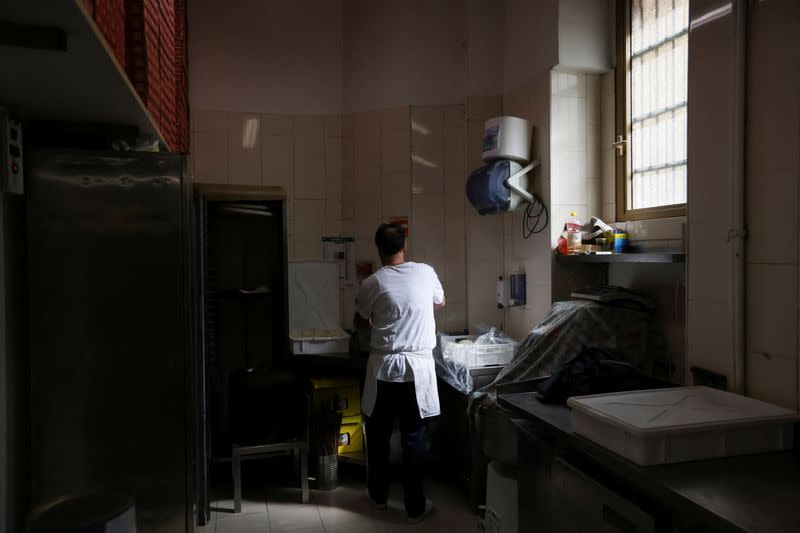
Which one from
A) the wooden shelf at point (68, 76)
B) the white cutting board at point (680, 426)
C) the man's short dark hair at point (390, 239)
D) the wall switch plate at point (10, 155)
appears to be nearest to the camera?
the wooden shelf at point (68, 76)

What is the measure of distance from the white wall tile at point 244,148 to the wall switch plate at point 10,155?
2.50 metres

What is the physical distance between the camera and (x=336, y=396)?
11.8 ft

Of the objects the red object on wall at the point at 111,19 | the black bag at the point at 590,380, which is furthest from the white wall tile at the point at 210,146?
the black bag at the point at 590,380

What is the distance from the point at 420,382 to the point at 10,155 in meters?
2.15

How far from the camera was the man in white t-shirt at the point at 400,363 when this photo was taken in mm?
3055

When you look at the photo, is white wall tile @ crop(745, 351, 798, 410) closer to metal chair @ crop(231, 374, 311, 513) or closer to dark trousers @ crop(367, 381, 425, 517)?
dark trousers @ crop(367, 381, 425, 517)

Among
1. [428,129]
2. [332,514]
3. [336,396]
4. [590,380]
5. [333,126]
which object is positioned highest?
[333,126]

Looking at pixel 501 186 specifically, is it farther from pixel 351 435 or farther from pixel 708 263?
pixel 351 435

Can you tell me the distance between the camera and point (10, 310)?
1.67 metres

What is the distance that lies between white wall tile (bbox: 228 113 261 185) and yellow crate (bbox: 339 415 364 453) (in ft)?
6.09

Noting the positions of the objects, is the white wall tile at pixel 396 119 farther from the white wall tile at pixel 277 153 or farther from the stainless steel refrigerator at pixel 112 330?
the stainless steel refrigerator at pixel 112 330

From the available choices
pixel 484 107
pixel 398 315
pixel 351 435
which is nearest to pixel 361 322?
pixel 398 315

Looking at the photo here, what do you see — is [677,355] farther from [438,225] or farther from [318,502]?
[318,502]

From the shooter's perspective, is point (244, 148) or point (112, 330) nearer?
point (112, 330)
